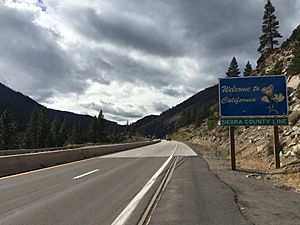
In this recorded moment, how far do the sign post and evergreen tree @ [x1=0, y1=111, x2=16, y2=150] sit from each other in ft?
245

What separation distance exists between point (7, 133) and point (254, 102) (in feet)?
253

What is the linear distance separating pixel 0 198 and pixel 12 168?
793 cm

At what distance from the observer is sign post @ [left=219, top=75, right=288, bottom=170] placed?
725 inches

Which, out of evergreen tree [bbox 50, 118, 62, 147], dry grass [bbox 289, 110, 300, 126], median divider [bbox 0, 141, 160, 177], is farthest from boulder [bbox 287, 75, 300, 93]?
evergreen tree [bbox 50, 118, 62, 147]

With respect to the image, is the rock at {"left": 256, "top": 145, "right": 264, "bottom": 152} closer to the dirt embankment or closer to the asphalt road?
the dirt embankment

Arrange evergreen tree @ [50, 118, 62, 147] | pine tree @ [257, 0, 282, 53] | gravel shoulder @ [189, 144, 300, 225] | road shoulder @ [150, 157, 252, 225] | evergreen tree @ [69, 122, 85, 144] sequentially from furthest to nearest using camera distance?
evergreen tree @ [69, 122, 85, 144]
evergreen tree @ [50, 118, 62, 147]
pine tree @ [257, 0, 282, 53]
gravel shoulder @ [189, 144, 300, 225]
road shoulder @ [150, 157, 252, 225]

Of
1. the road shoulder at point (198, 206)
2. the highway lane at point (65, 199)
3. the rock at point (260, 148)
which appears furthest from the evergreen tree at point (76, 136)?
the road shoulder at point (198, 206)

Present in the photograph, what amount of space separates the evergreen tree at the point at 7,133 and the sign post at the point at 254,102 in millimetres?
74596

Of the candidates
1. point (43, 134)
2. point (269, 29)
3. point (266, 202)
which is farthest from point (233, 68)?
point (266, 202)

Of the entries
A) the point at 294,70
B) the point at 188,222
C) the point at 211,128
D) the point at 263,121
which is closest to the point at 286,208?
the point at 188,222

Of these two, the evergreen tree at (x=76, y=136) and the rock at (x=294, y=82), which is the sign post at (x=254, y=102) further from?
the evergreen tree at (x=76, y=136)

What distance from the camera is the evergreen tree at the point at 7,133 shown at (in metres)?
84.2

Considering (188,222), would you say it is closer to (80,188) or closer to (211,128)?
(80,188)

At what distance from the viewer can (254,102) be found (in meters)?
18.9
